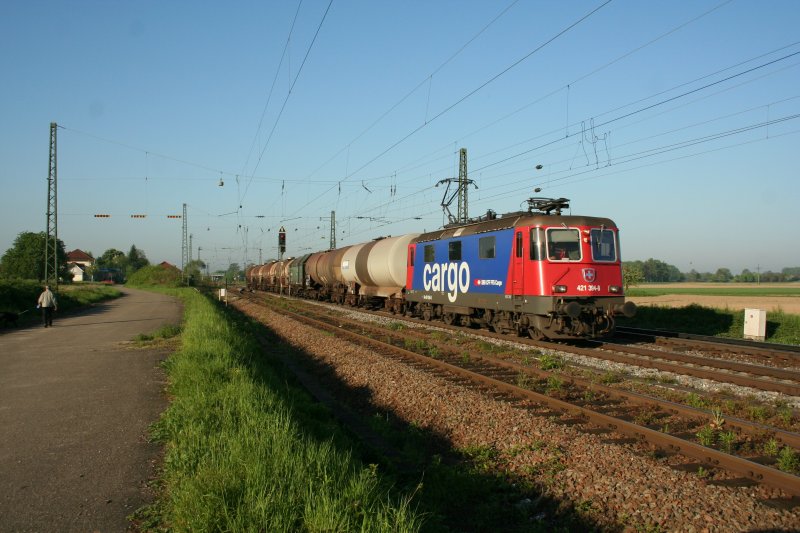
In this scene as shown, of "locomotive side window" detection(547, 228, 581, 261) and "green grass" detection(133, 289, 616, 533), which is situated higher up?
"locomotive side window" detection(547, 228, 581, 261)

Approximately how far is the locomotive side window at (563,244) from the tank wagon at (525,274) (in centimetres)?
3

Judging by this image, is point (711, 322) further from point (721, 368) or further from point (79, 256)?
point (79, 256)

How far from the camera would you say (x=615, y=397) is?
28.6 ft

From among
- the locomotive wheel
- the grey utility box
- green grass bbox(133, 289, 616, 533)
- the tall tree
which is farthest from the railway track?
the tall tree

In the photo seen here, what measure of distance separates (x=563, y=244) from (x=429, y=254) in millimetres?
7227

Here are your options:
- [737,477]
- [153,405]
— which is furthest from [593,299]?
[153,405]

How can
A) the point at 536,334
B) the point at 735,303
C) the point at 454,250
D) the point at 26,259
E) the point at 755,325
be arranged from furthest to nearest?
the point at 26,259
the point at 735,303
the point at 454,250
the point at 755,325
the point at 536,334

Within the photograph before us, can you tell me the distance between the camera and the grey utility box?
54.1ft

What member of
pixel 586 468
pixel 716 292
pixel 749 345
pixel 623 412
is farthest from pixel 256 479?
pixel 716 292

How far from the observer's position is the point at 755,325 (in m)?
16.6

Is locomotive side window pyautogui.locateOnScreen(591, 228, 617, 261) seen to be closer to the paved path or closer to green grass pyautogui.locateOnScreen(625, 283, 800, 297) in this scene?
the paved path

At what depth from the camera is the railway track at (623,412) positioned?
18.8 feet

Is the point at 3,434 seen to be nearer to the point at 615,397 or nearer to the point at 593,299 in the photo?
the point at 615,397

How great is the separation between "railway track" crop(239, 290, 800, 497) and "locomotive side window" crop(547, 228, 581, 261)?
3274 millimetres
